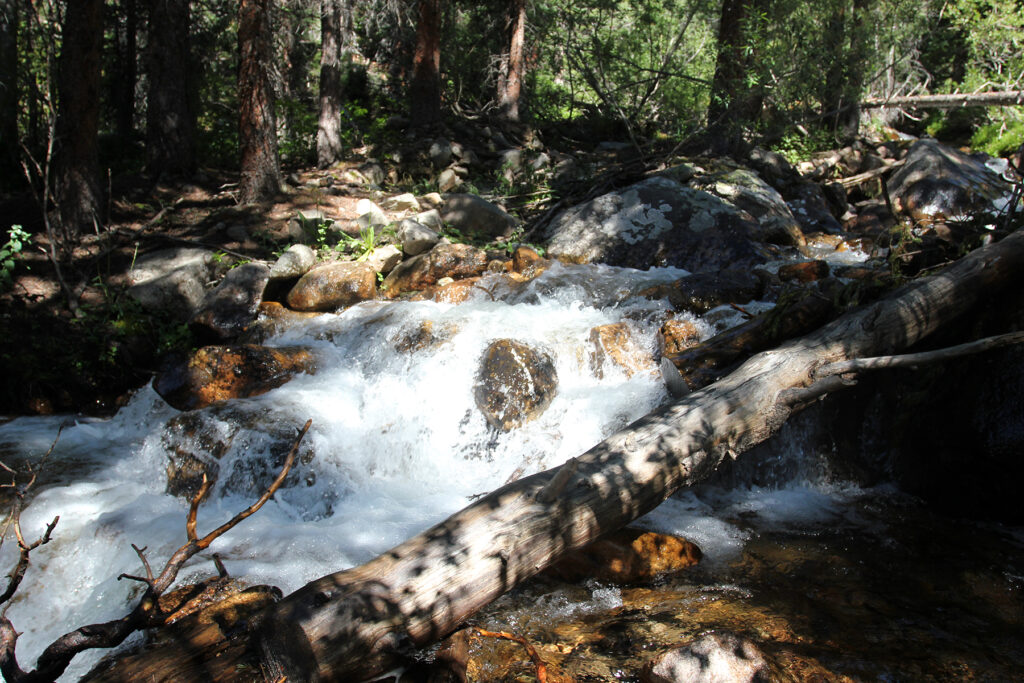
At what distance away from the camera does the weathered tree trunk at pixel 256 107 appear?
9.48 m

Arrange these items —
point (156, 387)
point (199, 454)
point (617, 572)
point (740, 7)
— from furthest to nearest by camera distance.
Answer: point (740, 7), point (156, 387), point (199, 454), point (617, 572)

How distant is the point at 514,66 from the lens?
13562mm

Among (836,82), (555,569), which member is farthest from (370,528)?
(836,82)

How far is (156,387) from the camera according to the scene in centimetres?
626

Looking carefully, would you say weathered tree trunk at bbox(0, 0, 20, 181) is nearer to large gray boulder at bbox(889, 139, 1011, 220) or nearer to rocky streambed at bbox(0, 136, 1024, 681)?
rocky streambed at bbox(0, 136, 1024, 681)

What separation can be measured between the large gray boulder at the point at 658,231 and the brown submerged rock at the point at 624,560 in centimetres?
466

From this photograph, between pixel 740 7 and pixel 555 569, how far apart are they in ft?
33.5

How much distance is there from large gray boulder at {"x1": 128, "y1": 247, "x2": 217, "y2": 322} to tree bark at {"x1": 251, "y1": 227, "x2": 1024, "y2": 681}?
5842mm

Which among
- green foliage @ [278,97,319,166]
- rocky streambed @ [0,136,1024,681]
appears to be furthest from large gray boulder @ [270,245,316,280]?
green foliage @ [278,97,319,166]

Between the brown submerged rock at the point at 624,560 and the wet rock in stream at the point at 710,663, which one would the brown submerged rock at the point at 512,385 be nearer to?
the brown submerged rock at the point at 624,560

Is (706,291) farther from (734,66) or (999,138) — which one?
(999,138)

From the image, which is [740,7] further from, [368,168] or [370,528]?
[370,528]

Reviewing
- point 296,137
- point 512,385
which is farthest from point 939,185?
point 296,137

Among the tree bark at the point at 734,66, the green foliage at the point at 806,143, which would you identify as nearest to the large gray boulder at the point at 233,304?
the tree bark at the point at 734,66
